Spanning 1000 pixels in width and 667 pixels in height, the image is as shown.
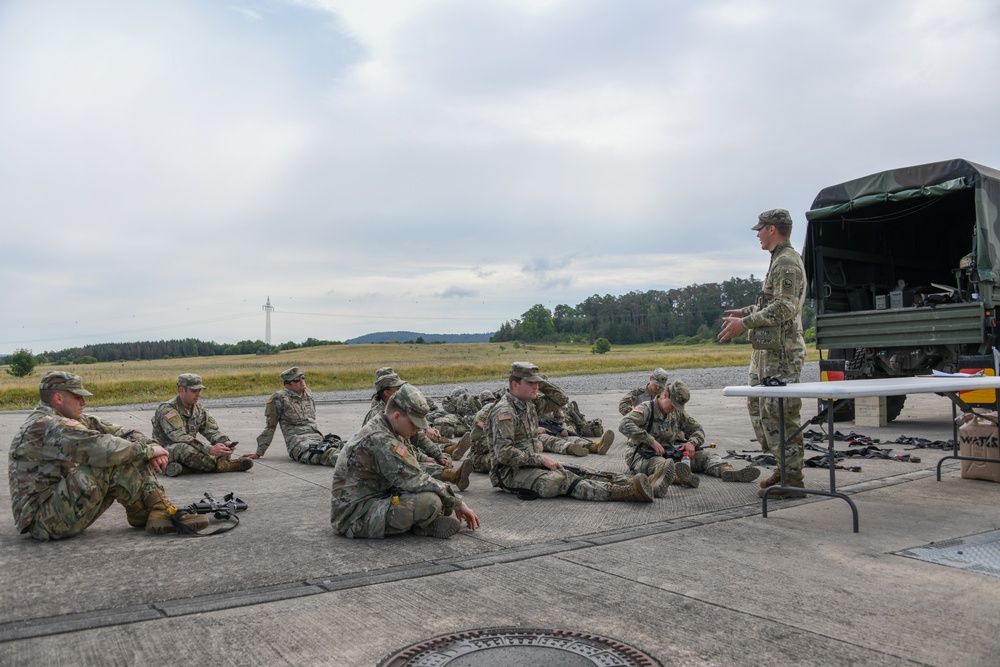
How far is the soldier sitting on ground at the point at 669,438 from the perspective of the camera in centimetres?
766

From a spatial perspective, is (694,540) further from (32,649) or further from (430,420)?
(430,420)

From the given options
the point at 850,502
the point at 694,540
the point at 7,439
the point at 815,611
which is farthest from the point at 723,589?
the point at 7,439

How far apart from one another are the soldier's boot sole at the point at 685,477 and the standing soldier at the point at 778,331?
622mm

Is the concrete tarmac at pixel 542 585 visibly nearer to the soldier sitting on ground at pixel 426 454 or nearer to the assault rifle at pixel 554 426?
the soldier sitting on ground at pixel 426 454

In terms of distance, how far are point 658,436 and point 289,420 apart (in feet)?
15.5

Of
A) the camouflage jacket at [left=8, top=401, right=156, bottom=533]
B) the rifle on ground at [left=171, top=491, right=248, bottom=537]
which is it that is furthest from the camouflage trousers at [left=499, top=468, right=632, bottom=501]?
the camouflage jacket at [left=8, top=401, right=156, bottom=533]

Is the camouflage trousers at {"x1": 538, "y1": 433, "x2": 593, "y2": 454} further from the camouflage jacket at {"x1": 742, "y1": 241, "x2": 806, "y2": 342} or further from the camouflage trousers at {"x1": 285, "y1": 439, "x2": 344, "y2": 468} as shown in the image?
the camouflage jacket at {"x1": 742, "y1": 241, "x2": 806, "y2": 342}

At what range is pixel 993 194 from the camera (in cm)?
1012

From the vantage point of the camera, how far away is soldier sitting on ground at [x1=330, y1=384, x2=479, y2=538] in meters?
5.23

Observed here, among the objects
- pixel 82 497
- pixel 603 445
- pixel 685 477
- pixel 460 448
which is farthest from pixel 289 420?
pixel 685 477

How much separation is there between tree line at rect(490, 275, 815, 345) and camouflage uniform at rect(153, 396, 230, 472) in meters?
88.0

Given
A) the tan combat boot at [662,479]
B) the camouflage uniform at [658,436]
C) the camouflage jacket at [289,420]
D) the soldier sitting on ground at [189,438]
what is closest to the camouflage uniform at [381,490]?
the tan combat boot at [662,479]

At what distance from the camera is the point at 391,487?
5.46m

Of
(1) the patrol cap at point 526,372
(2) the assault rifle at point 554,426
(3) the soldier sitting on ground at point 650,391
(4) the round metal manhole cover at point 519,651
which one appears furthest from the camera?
(2) the assault rifle at point 554,426
